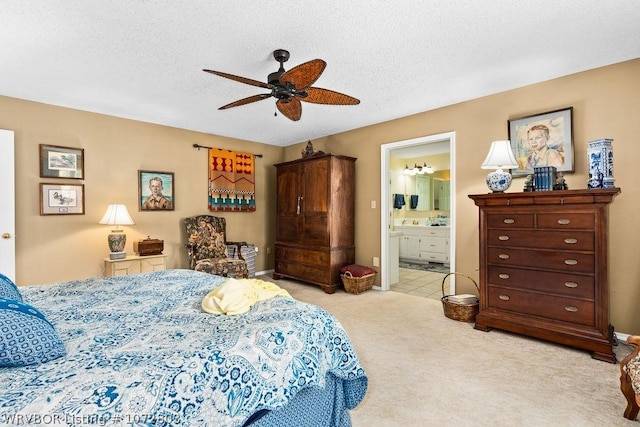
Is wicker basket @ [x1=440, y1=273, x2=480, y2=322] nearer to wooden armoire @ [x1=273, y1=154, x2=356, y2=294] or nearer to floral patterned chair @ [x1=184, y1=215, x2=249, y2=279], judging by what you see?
wooden armoire @ [x1=273, y1=154, x2=356, y2=294]

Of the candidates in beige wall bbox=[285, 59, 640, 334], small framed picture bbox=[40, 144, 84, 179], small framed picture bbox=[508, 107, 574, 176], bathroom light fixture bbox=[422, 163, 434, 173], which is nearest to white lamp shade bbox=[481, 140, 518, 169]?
small framed picture bbox=[508, 107, 574, 176]

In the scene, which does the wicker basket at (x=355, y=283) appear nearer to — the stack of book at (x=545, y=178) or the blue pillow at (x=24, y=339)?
the stack of book at (x=545, y=178)

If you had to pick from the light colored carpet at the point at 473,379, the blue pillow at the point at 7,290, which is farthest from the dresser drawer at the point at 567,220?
the blue pillow at the point at 7,290

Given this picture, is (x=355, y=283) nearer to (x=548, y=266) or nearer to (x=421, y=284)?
(x=421, y=284)

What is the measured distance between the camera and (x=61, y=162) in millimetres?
3791

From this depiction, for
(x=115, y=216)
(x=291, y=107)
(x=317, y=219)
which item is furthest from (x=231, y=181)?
(x=291, y=107)

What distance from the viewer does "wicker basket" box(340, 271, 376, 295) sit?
4.39 metres

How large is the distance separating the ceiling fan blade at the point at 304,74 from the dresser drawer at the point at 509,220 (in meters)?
2.11

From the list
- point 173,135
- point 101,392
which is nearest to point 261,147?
point 173,135

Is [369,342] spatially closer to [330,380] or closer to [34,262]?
[330,380]

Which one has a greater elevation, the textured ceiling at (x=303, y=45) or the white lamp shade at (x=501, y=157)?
the textured ceiling at (x=303, y=45)

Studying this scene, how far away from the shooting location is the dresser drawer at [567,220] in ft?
8.19

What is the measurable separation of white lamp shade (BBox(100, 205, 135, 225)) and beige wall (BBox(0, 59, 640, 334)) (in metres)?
0.38

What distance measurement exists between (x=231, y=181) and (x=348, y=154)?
2029 millimetres
